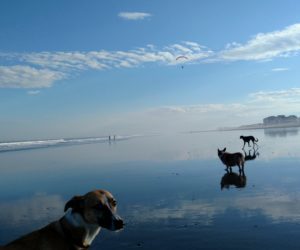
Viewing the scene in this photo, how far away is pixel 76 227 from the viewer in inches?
185

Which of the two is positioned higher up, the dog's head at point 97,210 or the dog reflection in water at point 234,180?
the dog's head at point 97,210

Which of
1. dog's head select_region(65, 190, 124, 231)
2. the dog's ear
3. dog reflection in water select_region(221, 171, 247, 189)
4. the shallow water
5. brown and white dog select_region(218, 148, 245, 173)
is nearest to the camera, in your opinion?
dog's head select_region(65, 190, 124, 231)

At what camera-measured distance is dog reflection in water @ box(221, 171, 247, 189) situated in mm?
13584

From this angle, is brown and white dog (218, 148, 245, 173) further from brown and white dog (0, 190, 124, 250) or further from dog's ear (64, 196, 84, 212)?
dog's ear (64, 196, 84, 212)

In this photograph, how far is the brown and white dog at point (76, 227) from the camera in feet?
15.1

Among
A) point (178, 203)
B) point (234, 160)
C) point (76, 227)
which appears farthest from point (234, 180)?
point (76, 227)

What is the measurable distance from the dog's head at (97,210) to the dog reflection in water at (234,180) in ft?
29.8

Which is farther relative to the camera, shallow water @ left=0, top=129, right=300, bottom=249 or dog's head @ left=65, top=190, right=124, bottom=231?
shallow water @ left=0, top=129, right=300, bottom=249

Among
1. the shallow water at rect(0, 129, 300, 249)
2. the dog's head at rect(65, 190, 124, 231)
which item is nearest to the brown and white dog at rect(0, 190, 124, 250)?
the dog's head at rect(65, 190, 124, 231)

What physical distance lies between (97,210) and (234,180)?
1069 cm

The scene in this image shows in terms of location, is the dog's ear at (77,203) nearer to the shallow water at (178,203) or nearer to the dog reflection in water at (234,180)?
the shallow water at (178,203)

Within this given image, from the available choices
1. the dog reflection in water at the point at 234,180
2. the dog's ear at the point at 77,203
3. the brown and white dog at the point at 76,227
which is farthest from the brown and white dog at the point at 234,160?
the dog's ear at the point at 77,203

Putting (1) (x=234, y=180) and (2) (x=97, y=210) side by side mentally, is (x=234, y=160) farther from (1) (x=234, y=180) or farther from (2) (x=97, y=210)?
(2) (x=97, y=210)

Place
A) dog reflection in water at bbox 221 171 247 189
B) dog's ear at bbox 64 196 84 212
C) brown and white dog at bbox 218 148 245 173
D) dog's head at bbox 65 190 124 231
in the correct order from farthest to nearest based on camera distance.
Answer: brown and white dog at bbox 218 148 245 173 → dog reflection in water at bbox 221 171 247 189 → dog's ear at bbox 64 196 84 212 → dog's head at bbox 65 190 124 231
